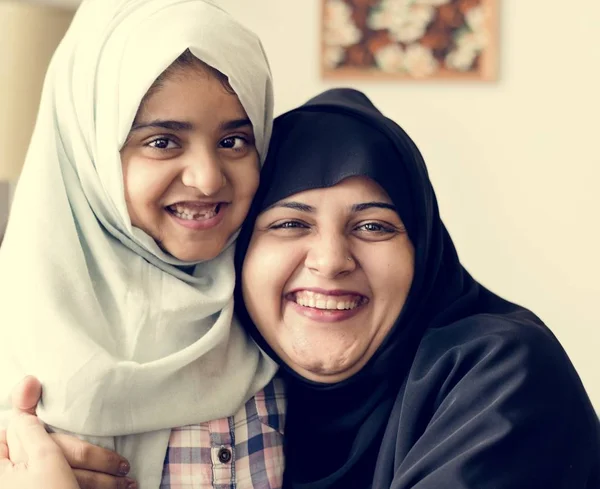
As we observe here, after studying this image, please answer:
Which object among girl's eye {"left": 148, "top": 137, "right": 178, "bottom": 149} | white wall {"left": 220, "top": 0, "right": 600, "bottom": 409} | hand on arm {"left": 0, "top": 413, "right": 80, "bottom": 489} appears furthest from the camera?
white wall {"left": 220, "top": 0, "right": 600, "bottom": 409}

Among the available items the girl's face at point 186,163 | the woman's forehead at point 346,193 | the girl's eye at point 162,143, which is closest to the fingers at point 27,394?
the girl's face at point 186,163

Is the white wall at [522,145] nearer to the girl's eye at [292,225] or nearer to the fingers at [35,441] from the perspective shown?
the girl's eye at [292,225]

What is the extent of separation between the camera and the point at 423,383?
1.27 meters

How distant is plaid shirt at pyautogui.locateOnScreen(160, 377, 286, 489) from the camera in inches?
49.4

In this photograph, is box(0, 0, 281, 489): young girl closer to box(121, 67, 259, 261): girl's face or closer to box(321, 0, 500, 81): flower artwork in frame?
box(121, 67, 259, 261): girl's face

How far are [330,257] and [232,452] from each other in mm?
347

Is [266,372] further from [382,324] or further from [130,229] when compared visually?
[130,229]

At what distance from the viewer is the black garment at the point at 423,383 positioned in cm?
116

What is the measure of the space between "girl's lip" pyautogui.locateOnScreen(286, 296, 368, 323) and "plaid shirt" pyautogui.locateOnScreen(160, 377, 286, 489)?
17 cm

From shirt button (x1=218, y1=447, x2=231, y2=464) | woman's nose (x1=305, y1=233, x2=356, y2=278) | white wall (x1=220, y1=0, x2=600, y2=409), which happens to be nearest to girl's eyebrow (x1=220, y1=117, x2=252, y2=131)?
woman's nose (x1=305, y1=233, x2=356, y2=278)

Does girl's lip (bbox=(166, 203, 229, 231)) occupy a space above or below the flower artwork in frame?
below

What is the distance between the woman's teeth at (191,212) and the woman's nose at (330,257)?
0.17m

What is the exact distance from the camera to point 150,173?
123 centimetres

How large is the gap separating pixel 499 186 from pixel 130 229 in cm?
189
